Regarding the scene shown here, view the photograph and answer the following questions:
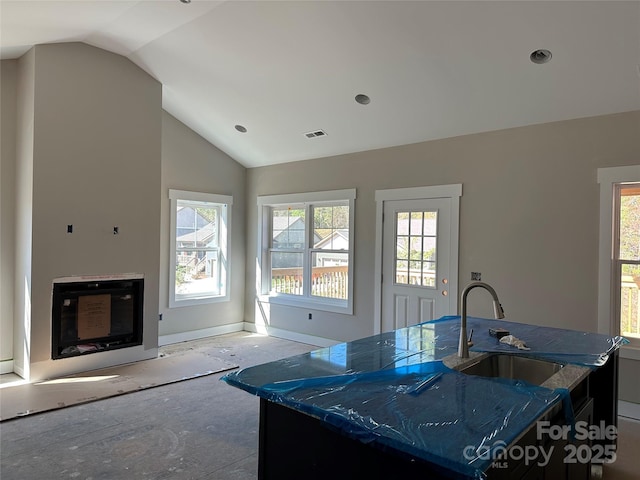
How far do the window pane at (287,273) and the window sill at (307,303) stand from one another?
0.13 metres

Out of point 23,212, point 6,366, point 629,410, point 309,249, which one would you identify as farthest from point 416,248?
point 6,366

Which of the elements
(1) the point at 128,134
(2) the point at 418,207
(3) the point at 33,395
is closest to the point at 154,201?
(1) the point at 128,134

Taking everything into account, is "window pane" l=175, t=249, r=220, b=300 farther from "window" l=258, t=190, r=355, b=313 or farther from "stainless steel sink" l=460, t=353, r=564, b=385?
"stainless steel sink" l=460, t=353, r=564, b=385

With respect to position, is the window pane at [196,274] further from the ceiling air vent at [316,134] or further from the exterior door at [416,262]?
the exterior door at [416,262]

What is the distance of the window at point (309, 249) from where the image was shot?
5.66m

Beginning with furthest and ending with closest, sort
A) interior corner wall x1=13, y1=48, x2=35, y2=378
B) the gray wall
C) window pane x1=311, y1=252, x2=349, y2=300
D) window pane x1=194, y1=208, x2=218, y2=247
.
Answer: window pane x1=194, y1=208, x2=218, y2=247 → window pane x1=311, y1=252, x2=349, y2=300 → interior corner wall x1=13, y1=48, x2=35, y2=378 → the gray wall

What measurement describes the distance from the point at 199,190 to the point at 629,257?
4.89m

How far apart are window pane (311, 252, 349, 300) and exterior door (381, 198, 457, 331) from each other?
67 centimetres

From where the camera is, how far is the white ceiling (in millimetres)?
3160

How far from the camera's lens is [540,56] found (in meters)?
3.35

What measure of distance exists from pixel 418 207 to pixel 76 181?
3512 millimetres

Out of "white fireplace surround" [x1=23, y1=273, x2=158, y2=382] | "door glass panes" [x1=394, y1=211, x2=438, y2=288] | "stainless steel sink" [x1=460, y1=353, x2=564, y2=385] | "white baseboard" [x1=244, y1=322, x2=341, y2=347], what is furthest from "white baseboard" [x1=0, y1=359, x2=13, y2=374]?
"stainless steel sink" [x1=460, y1=353, x2=564, y2=385]

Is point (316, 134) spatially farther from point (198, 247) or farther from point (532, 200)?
point (532, 200)

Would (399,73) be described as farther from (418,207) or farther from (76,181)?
(76,181)
